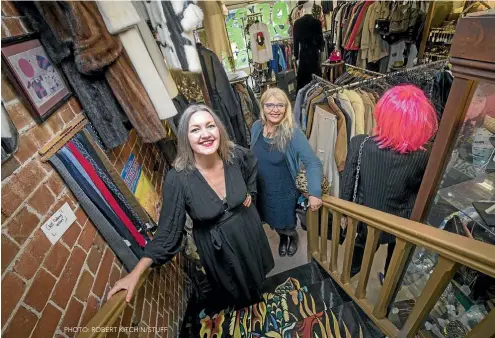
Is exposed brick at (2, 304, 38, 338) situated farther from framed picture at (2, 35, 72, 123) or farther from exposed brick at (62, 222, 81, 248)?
framed picture at (2, 35, 72, 123)

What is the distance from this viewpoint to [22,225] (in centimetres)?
79

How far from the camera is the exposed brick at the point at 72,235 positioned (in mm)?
958

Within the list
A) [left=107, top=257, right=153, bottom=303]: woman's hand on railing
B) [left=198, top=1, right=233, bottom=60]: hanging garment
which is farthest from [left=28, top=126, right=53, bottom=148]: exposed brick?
[left=198, top=1, right=233, bottom=60]: hanging garment

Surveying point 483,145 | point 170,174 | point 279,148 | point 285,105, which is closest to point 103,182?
point 170,174

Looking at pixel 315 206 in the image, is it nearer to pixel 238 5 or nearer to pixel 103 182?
pixel 103 182

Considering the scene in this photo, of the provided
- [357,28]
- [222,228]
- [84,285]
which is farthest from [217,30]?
[357,28]

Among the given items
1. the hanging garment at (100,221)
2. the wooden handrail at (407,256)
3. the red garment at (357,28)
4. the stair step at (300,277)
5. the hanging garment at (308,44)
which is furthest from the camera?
the hanging garment at (308,44)

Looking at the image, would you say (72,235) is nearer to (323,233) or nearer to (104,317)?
(104,317)

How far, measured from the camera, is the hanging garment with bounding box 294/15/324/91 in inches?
163

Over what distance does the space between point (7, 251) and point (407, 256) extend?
4.95ft

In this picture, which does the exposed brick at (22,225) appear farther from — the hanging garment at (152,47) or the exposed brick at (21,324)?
the hanging garment at (152,47)

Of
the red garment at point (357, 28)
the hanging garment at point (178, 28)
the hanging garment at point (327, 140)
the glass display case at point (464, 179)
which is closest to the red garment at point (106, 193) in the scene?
the hanging garment at point (178, 28)

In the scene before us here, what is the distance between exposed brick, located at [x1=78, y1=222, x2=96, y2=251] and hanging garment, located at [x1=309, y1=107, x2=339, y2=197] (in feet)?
6.19

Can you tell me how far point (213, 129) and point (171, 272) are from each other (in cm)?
125
